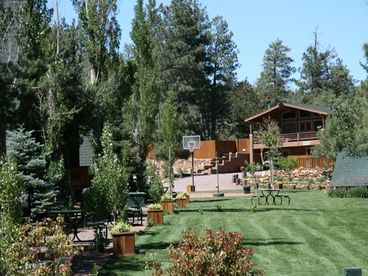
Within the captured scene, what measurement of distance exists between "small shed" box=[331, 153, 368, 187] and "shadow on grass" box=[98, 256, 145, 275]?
2086 cm

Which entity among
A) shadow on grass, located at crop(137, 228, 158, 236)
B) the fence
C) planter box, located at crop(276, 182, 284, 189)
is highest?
the fence

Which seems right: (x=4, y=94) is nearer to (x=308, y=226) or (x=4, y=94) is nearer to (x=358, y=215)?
(x=308, y=226)

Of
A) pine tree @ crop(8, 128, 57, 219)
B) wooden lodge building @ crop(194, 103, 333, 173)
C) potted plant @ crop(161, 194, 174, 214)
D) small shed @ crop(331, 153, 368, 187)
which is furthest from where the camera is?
wooden lodge building @ crop(194, 103, 333, 173)

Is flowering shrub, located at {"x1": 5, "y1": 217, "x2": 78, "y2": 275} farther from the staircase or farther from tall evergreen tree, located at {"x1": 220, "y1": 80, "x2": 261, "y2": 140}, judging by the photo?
tall evergreen tree, located at {"x1": 220, "y1": 80, "x2": 261, "y2": 140}

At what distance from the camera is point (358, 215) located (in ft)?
67.4

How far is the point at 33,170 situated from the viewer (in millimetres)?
17422

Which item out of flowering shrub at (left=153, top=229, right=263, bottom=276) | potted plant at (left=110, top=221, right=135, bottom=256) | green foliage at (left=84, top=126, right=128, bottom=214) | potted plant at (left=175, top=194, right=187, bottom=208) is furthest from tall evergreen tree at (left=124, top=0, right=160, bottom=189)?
flowering shrub at (left=153, top=229, right=263, bottom=276)

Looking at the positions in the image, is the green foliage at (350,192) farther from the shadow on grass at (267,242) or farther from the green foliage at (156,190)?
the shadow on grass at (267,242)

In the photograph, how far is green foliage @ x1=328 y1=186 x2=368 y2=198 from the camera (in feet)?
96.7

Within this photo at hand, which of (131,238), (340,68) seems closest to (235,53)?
(340,68)

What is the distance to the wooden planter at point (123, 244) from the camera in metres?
12.6

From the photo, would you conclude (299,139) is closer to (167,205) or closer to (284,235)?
(167,205)

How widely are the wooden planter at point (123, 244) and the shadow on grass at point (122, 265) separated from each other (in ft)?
0.88

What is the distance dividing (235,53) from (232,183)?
41118mm
